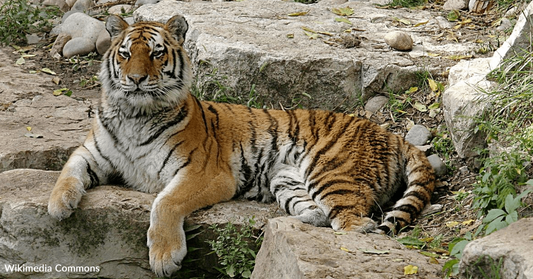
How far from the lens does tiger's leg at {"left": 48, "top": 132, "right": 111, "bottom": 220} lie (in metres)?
4.55

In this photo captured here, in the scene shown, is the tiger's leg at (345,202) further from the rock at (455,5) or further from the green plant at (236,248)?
the rock at (455,5)

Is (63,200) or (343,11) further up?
(63,200)

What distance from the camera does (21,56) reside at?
8.46 metres

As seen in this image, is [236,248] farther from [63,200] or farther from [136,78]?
[136,78]

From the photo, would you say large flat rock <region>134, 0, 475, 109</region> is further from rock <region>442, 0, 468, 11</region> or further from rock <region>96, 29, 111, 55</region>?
rock <region>96, 29, 111, 55</region>

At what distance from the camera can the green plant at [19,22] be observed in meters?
8.85

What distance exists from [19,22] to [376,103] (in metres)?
5.04

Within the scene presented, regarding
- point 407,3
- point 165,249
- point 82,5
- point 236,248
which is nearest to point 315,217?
point 236,248

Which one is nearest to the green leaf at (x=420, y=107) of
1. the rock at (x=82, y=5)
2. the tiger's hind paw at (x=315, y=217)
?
the tiger's hind paw at (x=315, y=217)

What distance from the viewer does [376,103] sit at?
6.51 meters

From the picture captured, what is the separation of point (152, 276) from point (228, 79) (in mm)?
2474

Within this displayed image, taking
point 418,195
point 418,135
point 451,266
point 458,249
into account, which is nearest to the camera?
point 451,266

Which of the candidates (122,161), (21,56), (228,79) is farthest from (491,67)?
(21,56)

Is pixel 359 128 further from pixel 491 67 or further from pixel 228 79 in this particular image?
pixel 228 79
